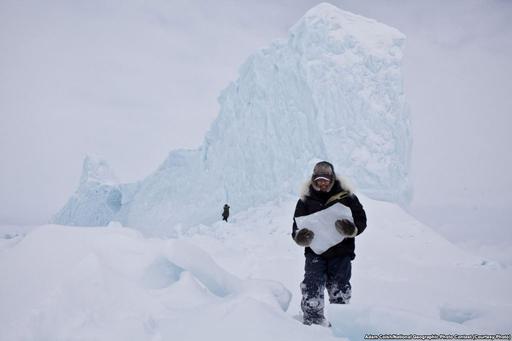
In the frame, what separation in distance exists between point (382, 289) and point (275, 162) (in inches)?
382

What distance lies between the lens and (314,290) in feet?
8.89

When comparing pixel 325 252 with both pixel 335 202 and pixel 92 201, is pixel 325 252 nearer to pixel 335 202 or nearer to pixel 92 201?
pixel 335 202

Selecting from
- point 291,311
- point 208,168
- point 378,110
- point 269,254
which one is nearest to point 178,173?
point 208,168

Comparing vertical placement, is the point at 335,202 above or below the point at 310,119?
below

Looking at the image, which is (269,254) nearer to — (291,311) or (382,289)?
(382,289)

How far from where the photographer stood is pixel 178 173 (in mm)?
18047

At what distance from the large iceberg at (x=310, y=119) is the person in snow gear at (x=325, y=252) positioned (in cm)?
1021

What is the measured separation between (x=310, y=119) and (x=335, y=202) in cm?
1198

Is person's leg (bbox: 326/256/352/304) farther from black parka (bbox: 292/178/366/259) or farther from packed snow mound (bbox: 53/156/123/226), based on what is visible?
packed snow mound (bbox: 53/156/123/226)

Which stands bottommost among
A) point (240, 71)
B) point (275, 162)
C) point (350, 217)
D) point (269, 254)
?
point (269, 254)

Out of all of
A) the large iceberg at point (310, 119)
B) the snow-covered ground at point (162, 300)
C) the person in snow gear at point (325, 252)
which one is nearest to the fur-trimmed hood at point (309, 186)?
the person in snow gear at point (325, 252)

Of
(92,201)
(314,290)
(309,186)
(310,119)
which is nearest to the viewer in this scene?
(314,290)

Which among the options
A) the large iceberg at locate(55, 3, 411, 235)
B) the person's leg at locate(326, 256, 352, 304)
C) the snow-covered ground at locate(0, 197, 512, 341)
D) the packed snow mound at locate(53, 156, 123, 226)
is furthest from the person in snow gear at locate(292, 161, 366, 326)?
the packed snow mound at locate(53, 156, 123, 226)

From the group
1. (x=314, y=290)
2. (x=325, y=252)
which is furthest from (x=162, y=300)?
(x=325, y=252)
